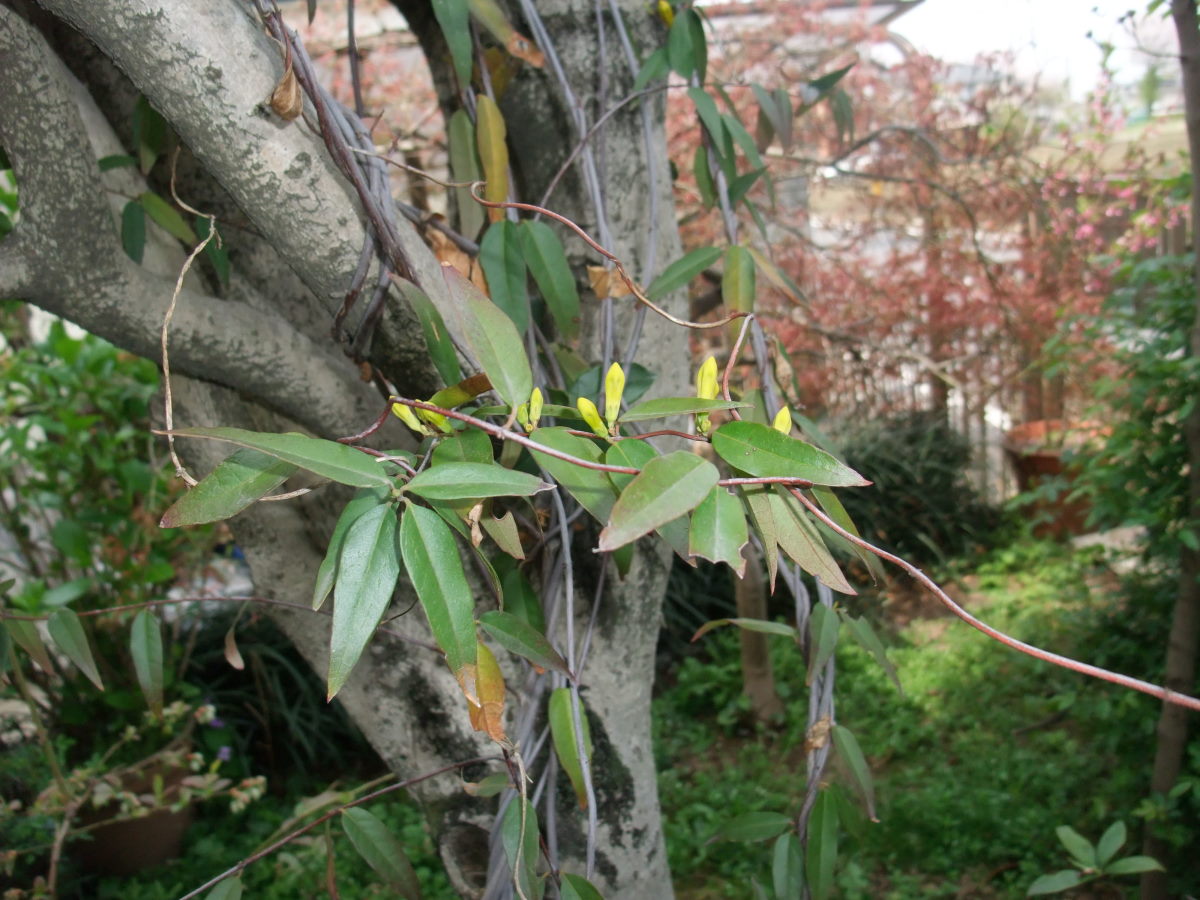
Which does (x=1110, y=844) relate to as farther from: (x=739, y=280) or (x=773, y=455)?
(x=773, y=455)

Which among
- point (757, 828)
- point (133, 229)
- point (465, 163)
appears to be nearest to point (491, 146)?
point (465, 163)

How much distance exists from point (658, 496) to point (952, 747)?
2.32 metres

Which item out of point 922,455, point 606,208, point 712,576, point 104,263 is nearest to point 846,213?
point 922,455

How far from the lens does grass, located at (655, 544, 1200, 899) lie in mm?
1855

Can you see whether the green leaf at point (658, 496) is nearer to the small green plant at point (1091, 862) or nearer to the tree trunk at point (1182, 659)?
the small green plant at point (1091, 862)

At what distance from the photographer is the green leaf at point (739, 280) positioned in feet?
3.45

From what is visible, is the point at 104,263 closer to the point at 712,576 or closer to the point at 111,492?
the point at 111,492

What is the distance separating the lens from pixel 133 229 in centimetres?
97

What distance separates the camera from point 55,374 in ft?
7.84

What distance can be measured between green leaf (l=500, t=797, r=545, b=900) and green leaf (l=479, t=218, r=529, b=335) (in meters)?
0.45

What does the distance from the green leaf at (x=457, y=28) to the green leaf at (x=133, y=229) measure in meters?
0.36

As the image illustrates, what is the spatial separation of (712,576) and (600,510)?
3.02 m

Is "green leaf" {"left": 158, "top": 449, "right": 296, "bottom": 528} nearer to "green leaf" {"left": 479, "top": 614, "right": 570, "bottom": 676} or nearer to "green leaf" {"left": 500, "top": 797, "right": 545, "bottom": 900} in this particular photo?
"green leaf" {"left": 479, "top": 614, "right": 570, "bottom": 676}

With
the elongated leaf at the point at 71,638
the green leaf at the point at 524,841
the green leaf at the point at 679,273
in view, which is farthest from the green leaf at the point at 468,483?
the elongated leaf at the point at 71,638
